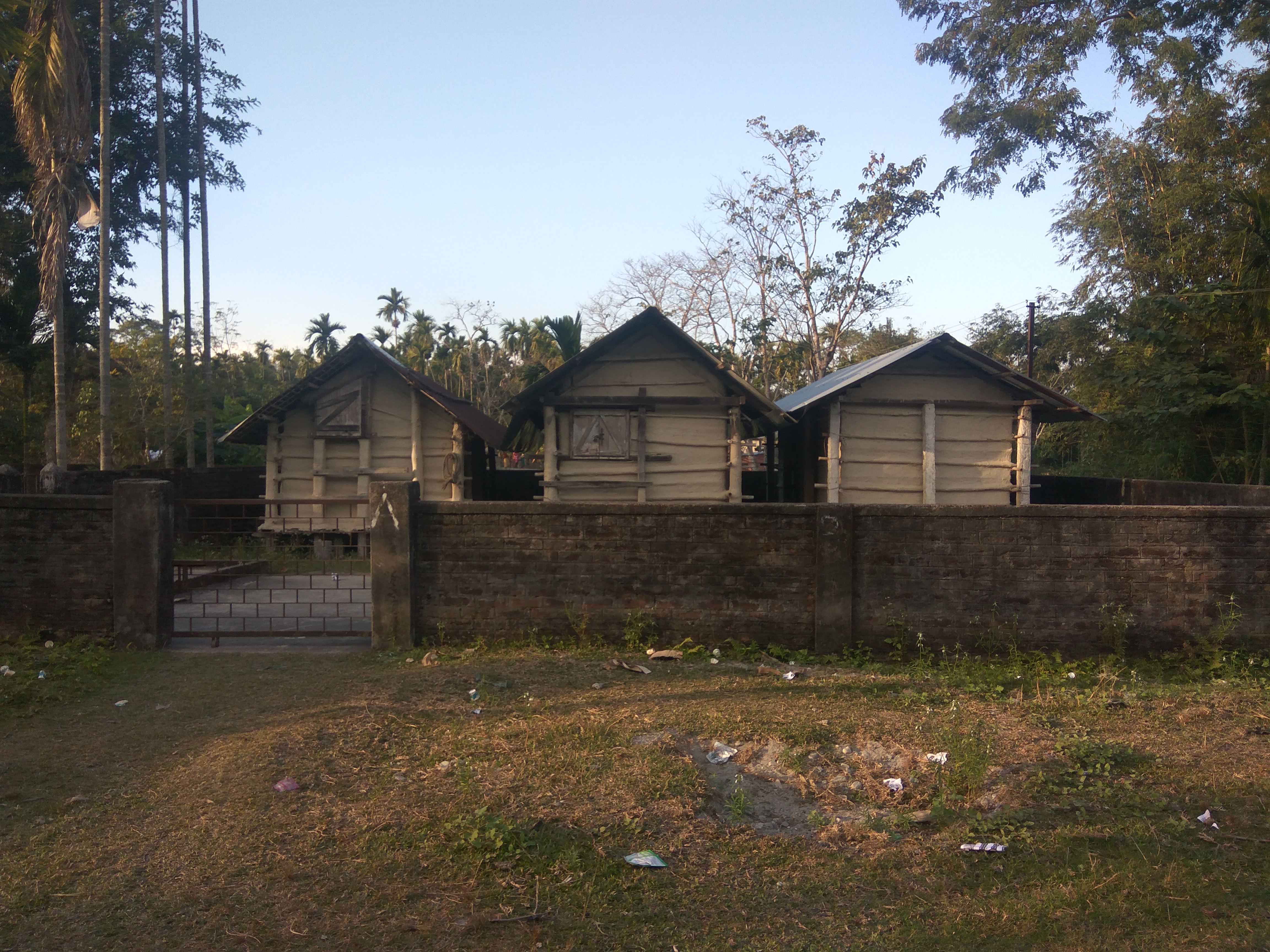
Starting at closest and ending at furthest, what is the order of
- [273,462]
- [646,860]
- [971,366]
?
1. [646,860]
2. [971,366]
3. [273,462]

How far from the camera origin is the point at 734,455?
44.4ft

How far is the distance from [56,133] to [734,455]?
15.0 metres

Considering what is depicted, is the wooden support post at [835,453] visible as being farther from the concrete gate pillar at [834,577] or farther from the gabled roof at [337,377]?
the concrete gate pillar at [834,577]

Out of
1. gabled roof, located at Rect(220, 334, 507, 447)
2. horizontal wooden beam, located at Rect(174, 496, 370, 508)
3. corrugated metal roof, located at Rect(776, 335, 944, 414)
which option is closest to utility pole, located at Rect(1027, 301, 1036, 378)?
corrugated metal roof, located at Rect(776, 335, 944, 414)

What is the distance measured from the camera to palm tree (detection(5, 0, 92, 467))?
53.5 ft

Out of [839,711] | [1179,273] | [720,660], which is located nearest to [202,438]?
[720,660]

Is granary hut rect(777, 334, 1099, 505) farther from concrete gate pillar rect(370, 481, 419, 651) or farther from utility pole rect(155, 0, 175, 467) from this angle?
utility pole rect(155, 0, 175, 467)

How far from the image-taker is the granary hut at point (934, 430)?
13.7 m

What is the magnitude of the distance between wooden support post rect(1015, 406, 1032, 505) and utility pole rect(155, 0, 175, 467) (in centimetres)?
1844

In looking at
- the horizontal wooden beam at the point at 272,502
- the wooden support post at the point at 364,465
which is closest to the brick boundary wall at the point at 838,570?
the horizontal wooden beam at the point at 272,502

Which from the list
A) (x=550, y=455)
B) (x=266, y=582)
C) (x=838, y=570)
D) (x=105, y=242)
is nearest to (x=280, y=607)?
(x=266, y=582)

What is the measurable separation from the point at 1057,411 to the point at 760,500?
721 cm

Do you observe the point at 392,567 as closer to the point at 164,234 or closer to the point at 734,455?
the point at 734,455

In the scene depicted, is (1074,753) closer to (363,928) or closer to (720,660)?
(720,660)
